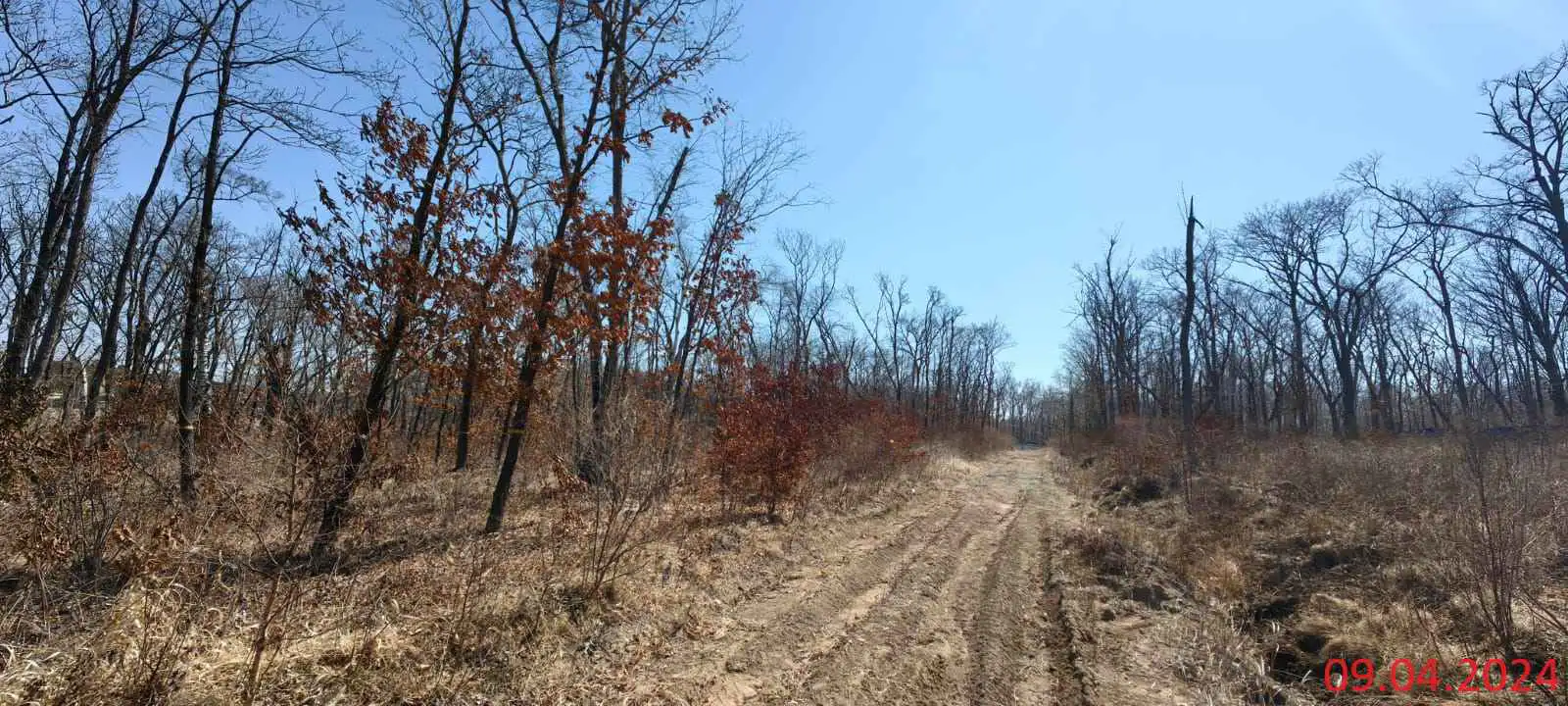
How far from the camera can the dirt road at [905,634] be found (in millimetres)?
4406

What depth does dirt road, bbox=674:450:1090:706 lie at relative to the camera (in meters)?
4.41

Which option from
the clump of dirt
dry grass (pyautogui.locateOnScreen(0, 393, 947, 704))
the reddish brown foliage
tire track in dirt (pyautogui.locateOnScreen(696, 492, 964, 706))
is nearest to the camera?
dry grass (pyautogui.locateOnScreen(0, 393, 947, 704))

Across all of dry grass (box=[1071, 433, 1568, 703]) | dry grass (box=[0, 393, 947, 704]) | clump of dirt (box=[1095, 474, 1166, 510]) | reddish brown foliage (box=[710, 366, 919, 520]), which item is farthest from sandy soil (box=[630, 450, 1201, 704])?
clump of dirt (box=[1095, 474, 1166, 510])

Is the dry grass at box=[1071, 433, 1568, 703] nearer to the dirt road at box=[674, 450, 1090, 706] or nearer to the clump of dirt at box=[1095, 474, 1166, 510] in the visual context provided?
the dirt road at box=[674, 450, 1090, 706]

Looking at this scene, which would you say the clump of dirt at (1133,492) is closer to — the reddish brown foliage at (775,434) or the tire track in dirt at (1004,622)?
the tire track in dirt at (1004,622)

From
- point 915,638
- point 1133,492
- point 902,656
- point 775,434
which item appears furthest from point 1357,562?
point 775,434

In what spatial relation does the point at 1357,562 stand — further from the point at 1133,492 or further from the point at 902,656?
the point at 1133,492

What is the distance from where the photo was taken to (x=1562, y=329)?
29.9 m

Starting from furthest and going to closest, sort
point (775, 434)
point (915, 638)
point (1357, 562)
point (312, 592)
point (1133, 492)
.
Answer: point (1133, 492) → point (775, 434) → point (1357, 562) → point (915, 638) → point (312, 592)

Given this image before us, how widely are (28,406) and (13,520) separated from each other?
1062 millimetres

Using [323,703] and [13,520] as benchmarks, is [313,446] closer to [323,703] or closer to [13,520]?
[323,703]

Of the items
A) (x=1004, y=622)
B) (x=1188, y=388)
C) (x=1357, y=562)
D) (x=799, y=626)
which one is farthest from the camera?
(x=1188, y=388)

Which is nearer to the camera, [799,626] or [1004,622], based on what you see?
[799,626]

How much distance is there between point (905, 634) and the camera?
5383 mm
